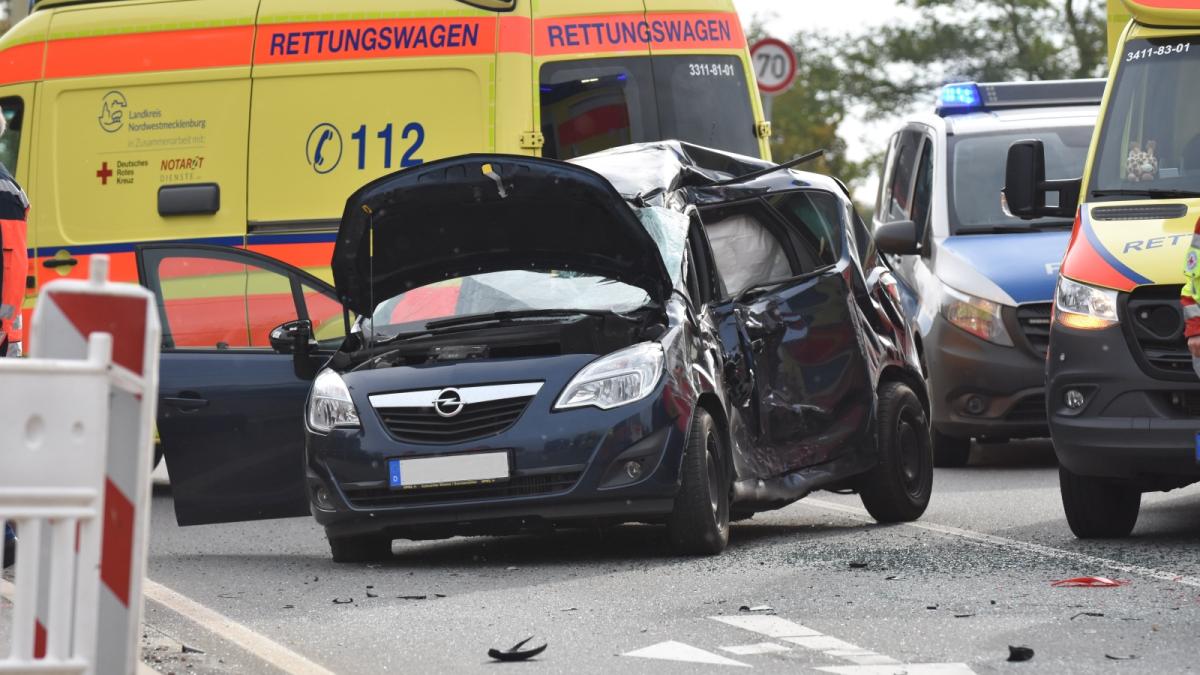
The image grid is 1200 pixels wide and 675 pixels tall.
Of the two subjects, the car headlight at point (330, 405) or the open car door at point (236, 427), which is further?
the open car door at point (236, 427)

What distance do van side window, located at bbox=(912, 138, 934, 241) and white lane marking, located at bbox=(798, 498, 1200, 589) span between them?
3379 millimetres

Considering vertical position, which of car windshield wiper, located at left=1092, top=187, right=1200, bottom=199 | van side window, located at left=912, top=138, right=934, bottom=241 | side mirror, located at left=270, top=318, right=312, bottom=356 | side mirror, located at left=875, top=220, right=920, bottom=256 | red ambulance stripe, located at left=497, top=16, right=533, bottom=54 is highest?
red ambulance stripe, located at left=497, top=16, right=533, bottom=54

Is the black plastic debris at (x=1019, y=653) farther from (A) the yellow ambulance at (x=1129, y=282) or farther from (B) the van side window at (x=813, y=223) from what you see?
(B) the van side window at (x=813, y=223)

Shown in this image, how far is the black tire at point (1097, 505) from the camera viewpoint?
965cm

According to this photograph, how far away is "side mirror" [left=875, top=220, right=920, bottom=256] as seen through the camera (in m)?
13.8

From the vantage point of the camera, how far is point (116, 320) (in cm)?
495

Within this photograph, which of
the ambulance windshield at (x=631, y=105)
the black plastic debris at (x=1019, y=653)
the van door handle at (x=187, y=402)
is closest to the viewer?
the black plastic debris at (x=1019, y=653)

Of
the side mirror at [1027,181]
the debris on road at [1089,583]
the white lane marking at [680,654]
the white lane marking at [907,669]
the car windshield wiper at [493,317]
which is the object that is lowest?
the white lane marking at [907,669]

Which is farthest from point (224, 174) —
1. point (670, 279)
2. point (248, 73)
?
point (670, 279)

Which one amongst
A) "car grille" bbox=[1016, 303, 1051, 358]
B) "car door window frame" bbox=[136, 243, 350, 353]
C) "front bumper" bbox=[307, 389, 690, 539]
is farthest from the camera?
"car grille" bbox=[1016, 303, 1051, 358]

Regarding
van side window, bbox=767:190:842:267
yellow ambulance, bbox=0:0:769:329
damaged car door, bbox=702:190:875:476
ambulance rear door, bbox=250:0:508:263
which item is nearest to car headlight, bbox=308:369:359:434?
damaged car door, bbox=702:190:875:476

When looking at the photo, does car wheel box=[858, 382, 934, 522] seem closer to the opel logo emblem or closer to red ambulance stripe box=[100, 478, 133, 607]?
the opel logo emblem

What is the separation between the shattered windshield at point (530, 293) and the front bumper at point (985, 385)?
14.5 ft

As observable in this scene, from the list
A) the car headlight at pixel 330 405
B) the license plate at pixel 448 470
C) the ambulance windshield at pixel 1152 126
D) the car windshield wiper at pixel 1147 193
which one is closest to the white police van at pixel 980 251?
the ambulance windshield at pixel 1152 126
